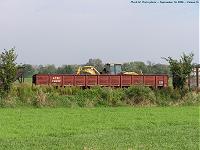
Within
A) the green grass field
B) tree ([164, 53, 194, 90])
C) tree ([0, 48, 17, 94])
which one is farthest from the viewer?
tree ([164, 53, 194, 90])

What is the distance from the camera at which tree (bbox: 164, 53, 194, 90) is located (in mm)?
33812

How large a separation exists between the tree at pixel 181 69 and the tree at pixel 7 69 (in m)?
11.2

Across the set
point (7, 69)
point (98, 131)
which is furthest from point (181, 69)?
point (98, 131)

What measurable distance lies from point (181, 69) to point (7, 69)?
12.3 metres

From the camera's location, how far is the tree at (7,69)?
93.0ft

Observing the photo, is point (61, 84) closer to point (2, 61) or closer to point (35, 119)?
point (2, 61)

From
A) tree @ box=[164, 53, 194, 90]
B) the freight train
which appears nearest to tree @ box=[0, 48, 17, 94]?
the freight train

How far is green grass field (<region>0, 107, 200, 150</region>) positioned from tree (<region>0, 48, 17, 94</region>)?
247 inches

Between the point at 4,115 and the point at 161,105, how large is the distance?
12479mm

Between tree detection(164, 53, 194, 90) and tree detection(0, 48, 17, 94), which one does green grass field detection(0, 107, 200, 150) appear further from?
tree detection(164, 53, 194, 90)

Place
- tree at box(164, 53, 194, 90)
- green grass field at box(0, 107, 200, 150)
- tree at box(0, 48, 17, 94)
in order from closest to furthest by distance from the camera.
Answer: green grass field at box(0, 107, 200, 150), tree at box(0, 48, 17, 94), tree at box(164, 53, 194, 90)

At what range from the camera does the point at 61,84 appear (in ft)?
113

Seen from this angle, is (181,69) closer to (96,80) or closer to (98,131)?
(96,80)

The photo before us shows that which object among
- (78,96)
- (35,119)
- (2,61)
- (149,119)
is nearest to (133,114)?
(149,119)
